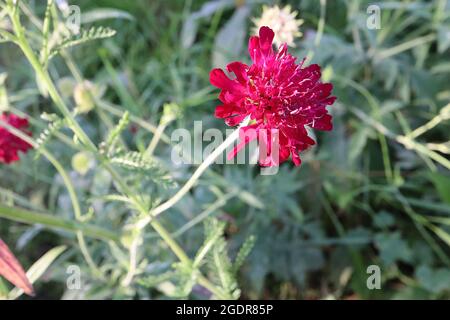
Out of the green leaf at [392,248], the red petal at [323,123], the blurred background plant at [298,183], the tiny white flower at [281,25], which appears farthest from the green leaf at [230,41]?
the red petal at [323,123]

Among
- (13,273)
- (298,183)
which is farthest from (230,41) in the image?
(13,273)

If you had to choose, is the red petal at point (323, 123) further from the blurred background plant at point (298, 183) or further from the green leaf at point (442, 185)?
the green leaf at point (442, 185)

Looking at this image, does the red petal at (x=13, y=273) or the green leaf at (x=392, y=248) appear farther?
the green leaf at (x=392, y=248)

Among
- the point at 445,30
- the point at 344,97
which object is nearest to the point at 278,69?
the point at 344,97

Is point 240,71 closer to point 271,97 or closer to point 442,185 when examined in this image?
point 271,97

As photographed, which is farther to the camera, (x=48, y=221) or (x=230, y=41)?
A: (x=230, y=41)

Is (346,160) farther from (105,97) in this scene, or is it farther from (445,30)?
(105,97)
